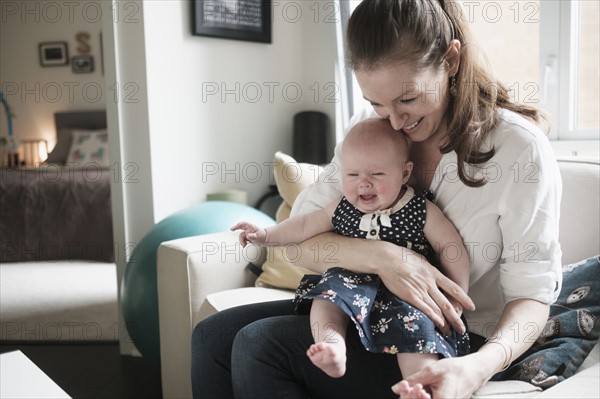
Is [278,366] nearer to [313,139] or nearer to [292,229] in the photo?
[292,229]

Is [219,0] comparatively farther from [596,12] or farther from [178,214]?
[596,12]

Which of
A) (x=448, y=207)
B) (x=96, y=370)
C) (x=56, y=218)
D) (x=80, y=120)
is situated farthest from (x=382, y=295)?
(x=80, y=120)

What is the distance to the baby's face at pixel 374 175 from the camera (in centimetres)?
127

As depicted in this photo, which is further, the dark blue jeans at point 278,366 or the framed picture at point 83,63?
the framed picture at point 83,63

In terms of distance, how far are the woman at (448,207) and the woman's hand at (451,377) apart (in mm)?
69

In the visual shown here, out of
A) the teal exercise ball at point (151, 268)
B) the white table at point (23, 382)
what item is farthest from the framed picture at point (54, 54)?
the white table at point (23, 382)

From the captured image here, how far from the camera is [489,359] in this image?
1.10 metres

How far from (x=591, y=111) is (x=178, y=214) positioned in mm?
1648

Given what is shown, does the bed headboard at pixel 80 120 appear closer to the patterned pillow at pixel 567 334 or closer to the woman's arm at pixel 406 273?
the woman's arm at pixel 406 273

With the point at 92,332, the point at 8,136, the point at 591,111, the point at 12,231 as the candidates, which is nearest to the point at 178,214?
the point at 92,332

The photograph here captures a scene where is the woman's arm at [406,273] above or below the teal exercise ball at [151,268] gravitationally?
above

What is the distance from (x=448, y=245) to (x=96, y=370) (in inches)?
70.0

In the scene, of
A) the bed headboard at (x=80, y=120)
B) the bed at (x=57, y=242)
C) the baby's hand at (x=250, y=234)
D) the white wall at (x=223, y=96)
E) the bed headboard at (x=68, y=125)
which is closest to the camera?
the baby's hand at (x=250, y=234)

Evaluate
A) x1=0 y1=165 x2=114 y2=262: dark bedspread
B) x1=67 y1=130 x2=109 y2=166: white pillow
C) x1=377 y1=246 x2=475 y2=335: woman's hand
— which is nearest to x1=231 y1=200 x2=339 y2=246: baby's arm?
x1=377 y1=246 x2=475 y2=335: woman's hand
